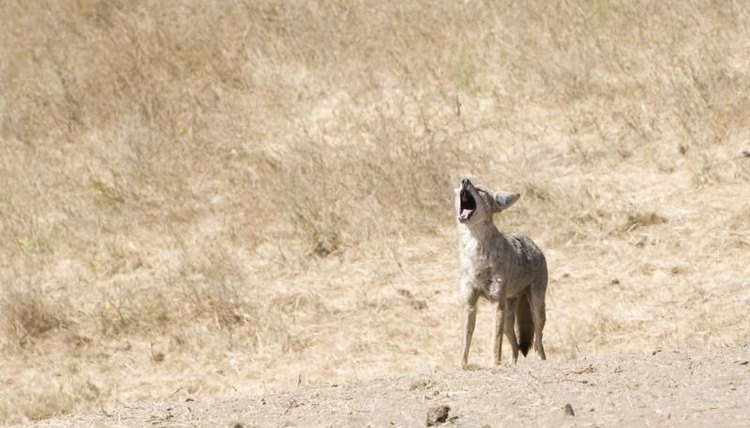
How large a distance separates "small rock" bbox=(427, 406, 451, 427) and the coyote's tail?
248 cm

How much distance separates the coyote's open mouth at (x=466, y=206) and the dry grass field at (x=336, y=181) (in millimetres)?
1589

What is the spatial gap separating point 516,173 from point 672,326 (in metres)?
3.16

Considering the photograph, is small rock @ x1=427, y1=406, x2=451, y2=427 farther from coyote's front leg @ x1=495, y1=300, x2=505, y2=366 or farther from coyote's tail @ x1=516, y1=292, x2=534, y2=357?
coyote's tail @ x1=516, y1=292, x2=534, y2=357

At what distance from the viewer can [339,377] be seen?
11.1 m

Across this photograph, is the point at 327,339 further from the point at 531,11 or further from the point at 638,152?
the point at 531,11

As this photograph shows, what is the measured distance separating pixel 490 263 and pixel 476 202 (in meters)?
A: 0.40

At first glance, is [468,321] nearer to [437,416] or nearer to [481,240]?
[481,240]

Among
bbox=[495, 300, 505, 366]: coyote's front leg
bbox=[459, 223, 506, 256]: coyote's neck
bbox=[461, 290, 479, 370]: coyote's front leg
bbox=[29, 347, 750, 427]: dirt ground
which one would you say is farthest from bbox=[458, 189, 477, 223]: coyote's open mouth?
bbox=[29, 347, 750, 427]: dirt ground

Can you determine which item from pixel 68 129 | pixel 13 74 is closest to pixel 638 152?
pixel 68 129

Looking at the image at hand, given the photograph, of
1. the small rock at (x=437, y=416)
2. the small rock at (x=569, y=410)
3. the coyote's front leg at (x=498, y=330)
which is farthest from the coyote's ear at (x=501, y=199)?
the small rock at (x=569, y=410)

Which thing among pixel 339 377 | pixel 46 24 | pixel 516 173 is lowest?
pixel 339 377

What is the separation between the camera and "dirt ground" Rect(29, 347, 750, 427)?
6355 mm

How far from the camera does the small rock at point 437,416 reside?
6.57m

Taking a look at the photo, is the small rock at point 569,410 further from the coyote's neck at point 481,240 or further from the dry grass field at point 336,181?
the dry grass field at point 336,181
